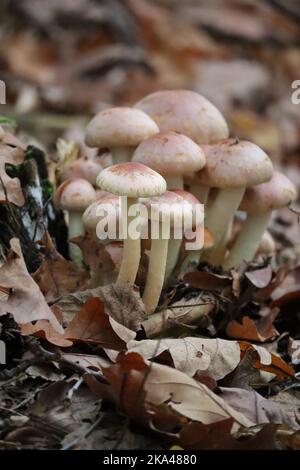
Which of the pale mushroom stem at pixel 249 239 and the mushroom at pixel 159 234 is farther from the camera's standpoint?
the pale mushroom stem at pixel 249 239

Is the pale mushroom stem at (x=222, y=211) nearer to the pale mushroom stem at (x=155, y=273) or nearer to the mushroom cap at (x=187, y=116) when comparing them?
the mushroom cap at (x=187, y=116)

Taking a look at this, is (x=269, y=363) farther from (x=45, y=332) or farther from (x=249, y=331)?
(x=45, y=332)

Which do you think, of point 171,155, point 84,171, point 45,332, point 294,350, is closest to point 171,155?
point 171,155

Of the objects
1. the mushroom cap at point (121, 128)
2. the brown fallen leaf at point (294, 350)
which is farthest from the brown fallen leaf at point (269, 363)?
the mushroom cap at point (121, 128)

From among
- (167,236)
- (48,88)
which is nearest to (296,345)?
(167,236)

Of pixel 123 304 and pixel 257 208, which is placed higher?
pixel 257 208
